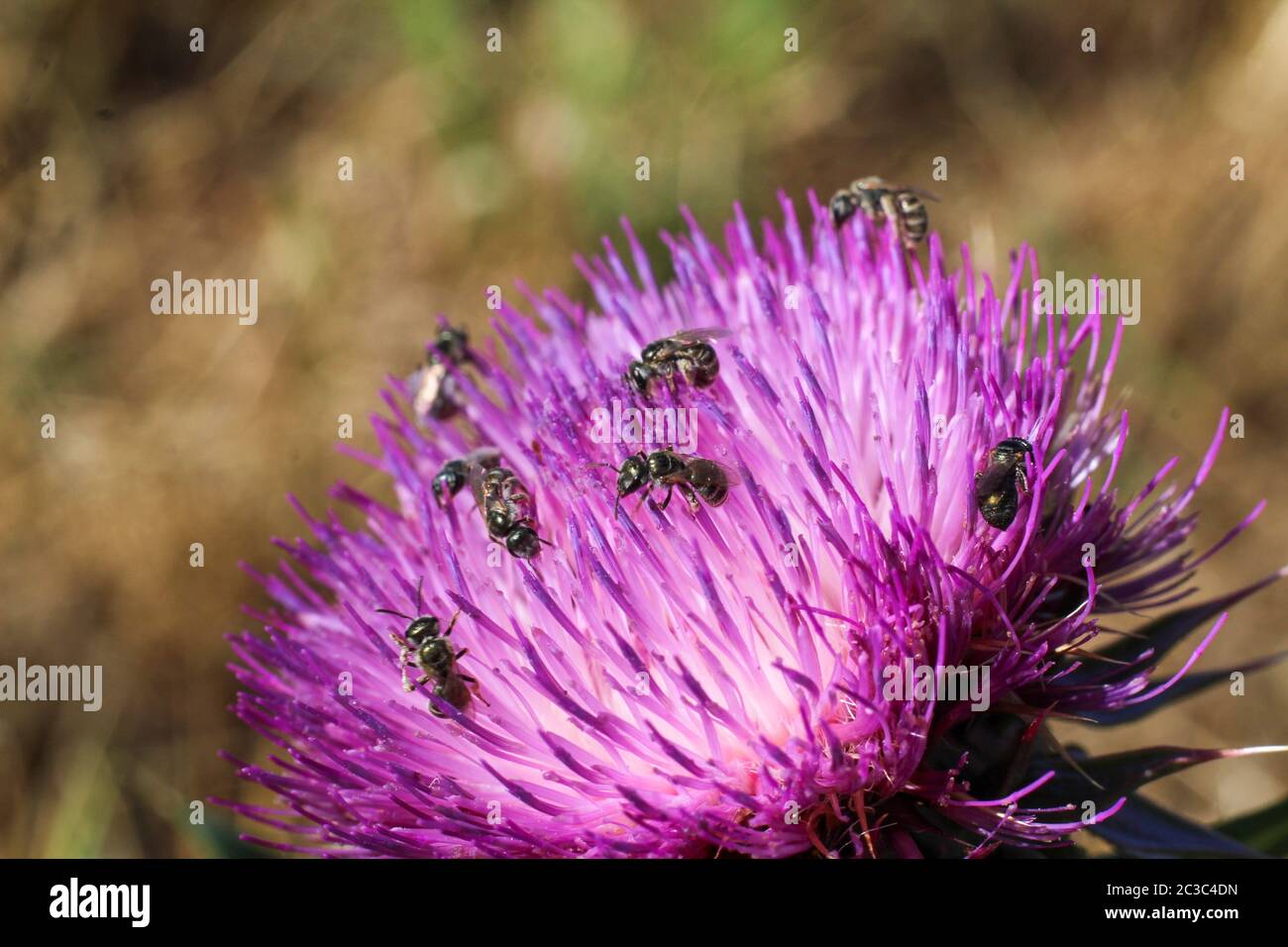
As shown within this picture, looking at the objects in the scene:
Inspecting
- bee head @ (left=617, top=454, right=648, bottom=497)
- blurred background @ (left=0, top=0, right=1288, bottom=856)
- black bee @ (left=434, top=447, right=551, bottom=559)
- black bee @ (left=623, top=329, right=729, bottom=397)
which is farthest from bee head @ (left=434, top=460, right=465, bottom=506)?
blurred background @ (left=0, top=0, right=1288, bottom=856)

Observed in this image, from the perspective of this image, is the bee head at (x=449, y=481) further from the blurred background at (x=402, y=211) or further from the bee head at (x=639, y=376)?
the blurred background at (x=402, y=211)

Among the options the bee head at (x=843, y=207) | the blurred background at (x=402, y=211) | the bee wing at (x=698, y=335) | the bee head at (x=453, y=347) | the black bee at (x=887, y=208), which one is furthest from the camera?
the blurred background at (x=402, y=211)

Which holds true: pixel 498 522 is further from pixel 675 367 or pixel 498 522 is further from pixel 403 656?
pixel 675 367

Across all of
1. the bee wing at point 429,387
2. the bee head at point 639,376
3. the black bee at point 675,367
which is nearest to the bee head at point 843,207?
the black bee at point 675,367

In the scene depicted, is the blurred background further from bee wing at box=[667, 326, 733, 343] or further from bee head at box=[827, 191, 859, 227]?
bee wing at box=[667, 326, 733, 343]

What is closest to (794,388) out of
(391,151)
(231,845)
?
(231,845)
